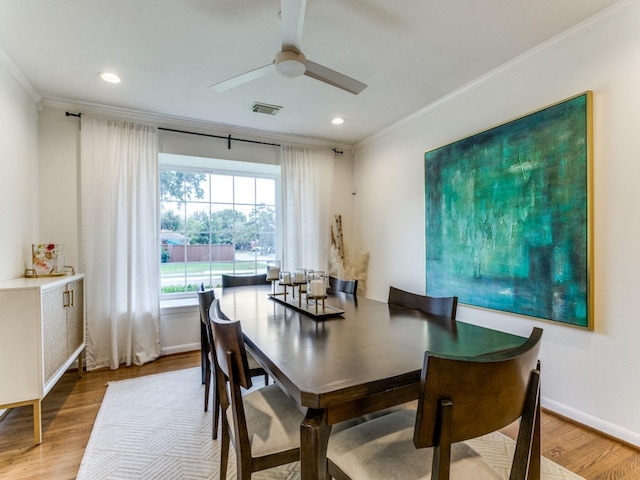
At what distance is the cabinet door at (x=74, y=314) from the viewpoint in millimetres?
2535

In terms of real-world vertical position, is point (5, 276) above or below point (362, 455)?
above

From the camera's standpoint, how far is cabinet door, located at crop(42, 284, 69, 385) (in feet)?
6.70

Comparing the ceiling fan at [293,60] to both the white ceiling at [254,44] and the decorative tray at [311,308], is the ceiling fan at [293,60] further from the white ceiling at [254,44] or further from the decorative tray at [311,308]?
the decorative tray at [311,308]

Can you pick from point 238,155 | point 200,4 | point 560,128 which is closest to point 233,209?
point 238,155

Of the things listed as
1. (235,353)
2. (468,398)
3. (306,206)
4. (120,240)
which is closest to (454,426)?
(468,398)

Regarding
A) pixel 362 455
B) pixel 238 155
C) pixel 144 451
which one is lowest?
pixel 144 451

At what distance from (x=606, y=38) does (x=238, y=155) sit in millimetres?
3288

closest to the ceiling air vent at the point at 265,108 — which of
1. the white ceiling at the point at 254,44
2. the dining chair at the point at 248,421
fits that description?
the white ceiling at the point at 254,44

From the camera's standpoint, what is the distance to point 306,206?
4.04 metres

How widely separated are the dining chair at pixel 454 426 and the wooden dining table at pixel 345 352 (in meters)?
0.15

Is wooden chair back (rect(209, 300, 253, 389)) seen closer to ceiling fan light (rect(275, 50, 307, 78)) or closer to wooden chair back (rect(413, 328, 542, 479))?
wooden chair back (rect(413, 328, 542, 479))

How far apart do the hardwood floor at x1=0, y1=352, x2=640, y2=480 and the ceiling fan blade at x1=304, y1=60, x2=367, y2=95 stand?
7.81ft

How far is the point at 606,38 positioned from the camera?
1.90 metres

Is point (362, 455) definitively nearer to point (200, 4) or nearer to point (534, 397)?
point (534, 397)
